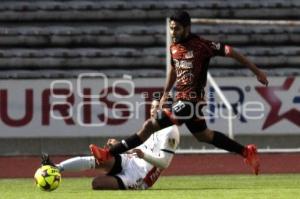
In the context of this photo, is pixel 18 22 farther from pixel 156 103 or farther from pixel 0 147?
pixel 156 103

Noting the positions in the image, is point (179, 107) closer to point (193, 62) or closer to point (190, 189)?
point (193, 62)

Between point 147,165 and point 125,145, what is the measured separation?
267 mm

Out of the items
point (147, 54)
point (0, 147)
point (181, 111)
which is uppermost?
point (181, 111)

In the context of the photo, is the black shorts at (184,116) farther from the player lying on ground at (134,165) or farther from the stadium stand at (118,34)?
the stadium stand at (118,34)

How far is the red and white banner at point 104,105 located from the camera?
50.0 ft

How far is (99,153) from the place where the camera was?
8.34 m

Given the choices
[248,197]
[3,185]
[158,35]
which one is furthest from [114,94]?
[248,197]

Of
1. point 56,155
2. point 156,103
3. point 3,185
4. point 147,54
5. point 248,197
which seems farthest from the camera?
point 147,54

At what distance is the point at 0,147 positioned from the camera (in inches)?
610

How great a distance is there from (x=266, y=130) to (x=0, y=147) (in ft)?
14.0

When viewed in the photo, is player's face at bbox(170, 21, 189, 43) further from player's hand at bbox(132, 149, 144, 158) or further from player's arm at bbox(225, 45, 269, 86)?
player's hand at bbox(132, 149, 144, 158)

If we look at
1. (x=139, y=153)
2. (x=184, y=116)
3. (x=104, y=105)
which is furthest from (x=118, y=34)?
(x=139, y=153)

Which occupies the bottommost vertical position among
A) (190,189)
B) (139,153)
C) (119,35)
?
(119,35)

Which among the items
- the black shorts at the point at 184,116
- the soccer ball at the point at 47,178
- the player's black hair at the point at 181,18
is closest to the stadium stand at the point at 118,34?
the black shorts at the point at 184,116
